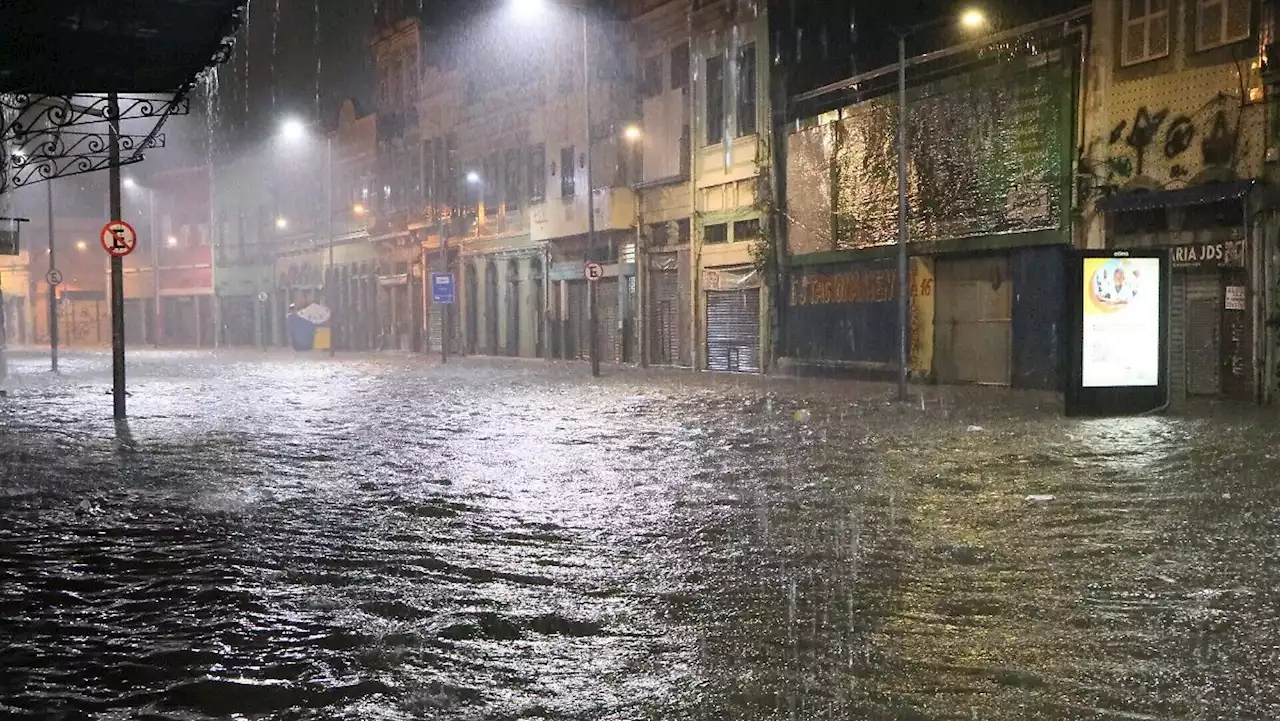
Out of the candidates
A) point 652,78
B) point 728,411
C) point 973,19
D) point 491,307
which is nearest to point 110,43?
point 728,411

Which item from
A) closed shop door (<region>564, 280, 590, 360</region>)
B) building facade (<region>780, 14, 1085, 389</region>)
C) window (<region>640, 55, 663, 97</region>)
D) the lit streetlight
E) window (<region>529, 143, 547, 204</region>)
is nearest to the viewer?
building facade (<region>780, 14, 1085, 389</region>)

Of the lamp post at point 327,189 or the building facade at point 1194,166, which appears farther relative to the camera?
the lamp post at point 327,189

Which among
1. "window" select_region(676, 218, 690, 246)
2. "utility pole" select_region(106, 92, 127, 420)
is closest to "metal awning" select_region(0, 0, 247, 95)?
"utility pole" select_region(106, 92, 127, 420)

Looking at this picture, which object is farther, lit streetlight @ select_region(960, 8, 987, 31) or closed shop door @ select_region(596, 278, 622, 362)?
closed shop door @ select_region(596, 278, 622, 362)

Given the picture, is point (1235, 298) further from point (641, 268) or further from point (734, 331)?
point (641, 268)

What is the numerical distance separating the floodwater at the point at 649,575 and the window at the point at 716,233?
1774cm

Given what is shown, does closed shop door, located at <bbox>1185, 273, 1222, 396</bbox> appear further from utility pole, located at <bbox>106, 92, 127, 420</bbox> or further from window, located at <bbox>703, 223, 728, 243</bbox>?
utility pole, located at <bbox>106, 92, 127, 420</bbox>

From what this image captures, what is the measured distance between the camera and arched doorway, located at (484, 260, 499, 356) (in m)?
48.4

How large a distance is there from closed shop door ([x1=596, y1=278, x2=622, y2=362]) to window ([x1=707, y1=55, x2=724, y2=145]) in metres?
7.35

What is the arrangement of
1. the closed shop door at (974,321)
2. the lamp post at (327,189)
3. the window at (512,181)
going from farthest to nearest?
the lamp post at (327,189)
the window at (512,181)
the closed shop door at (974,321)

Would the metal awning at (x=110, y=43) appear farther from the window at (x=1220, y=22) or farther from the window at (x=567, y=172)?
the window at (x=567, y=172)

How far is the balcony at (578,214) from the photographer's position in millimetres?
37375

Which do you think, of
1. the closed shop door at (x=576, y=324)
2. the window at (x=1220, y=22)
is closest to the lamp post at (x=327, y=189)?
the closed shop door at (x=576, y=324)

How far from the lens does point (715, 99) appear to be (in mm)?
33594
